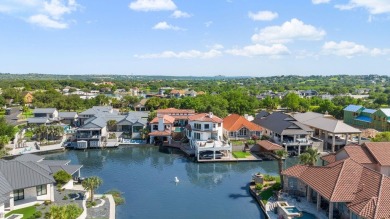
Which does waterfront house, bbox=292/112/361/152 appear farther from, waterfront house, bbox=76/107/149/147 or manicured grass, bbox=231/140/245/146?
waterfront house, bbox=76/107/149/147

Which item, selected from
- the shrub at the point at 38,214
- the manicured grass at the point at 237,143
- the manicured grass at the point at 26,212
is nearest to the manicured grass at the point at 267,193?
the manicured grass at the point at 237,143

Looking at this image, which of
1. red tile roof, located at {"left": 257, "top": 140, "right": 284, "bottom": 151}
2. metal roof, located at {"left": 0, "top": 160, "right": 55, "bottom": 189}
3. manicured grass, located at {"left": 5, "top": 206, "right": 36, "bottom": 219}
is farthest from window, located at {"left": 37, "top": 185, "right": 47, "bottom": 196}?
red tile roof, located at {"left": 257, "top": 140, "right": 284, "bottom": 151}

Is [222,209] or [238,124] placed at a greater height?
[238,124]

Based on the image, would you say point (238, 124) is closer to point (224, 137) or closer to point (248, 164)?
point (224, 137)

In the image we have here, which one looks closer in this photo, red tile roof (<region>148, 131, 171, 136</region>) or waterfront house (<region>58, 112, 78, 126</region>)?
red tile roof (<region>148, 131, 171, 136</region>)

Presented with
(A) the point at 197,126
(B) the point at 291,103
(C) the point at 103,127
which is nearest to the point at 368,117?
(B) the point at 291,103

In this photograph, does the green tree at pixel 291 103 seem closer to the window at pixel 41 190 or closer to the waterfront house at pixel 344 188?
the waterfront house at pixel 344 188

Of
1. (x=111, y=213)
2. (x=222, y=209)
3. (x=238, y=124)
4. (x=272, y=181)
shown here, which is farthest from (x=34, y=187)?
(x=238, y=124)
